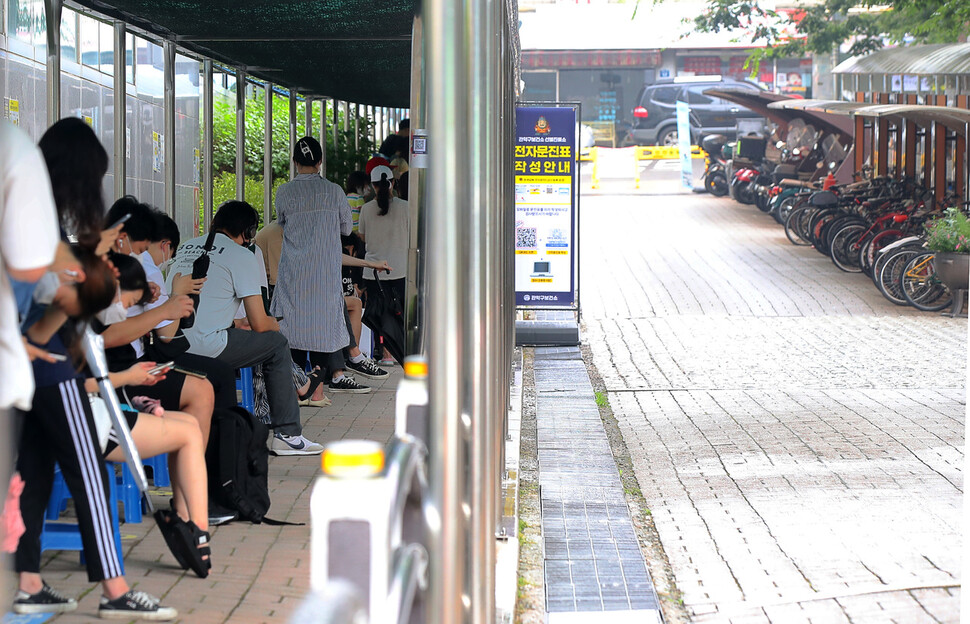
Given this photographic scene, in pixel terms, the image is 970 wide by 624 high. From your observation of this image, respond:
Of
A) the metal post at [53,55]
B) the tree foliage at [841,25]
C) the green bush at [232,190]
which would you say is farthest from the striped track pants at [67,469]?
the tree foliage at [841,25]

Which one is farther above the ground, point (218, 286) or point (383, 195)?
point (383, 195)

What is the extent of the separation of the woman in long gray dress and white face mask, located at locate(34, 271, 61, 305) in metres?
4.91

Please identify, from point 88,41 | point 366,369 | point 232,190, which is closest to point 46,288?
point 366,369

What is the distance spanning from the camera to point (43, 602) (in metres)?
3.99

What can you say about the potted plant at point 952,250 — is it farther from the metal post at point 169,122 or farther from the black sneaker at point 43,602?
the black sneaker at point 43,602

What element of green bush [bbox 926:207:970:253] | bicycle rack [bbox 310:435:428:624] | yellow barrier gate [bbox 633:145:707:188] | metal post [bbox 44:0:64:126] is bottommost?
bicycle rack [bbox 310:435:428:624]

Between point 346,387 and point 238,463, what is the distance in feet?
11.7

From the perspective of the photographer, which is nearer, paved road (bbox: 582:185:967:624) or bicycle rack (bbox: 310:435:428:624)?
bicycle rack (bbox: 310:435:428:624)

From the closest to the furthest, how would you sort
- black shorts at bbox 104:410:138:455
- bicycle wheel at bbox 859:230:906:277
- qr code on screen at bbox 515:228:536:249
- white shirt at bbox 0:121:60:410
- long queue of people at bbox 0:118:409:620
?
white shirt at bbox 0:121:60:410 < long queue of people at bbox 0:118:409:620 < black shorts at bbox 104:410:138:455 < qr code on screen at bbox 515:228:536:249 < bicycle wheel at bbox 859:230:906:277

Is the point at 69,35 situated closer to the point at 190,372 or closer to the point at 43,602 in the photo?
the point at 190,372

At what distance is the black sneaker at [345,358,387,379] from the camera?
370 inches

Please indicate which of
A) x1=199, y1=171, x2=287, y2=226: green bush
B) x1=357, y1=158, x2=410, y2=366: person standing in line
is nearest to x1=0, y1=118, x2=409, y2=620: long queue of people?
x1=357, y1=158, x2=410, y2=366: person standing in line

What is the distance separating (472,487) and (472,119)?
2.80 ft

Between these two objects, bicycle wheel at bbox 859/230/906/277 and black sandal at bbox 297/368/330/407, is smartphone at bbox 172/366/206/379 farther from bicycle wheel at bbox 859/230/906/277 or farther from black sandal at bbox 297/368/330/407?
bicycle wheel at bbox 859/230/906/277
